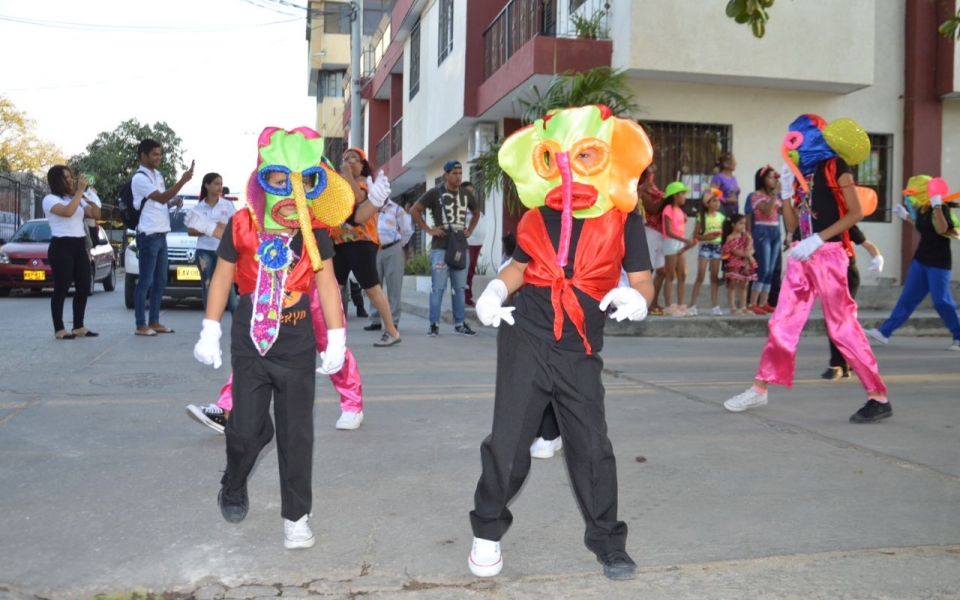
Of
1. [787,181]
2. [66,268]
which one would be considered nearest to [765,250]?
[787,181]

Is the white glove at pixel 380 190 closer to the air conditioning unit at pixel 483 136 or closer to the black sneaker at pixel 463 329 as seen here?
the black sneaker at pixel 463 329

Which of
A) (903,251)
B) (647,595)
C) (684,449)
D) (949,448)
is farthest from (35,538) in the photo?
(903,251)

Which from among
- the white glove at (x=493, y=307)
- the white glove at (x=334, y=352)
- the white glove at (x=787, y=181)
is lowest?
the white glove at (x=334, y=352)

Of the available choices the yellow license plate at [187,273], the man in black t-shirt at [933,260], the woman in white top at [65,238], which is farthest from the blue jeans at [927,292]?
the yellow license plate at [187,273]

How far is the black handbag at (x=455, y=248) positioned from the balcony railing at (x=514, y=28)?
17.0ft

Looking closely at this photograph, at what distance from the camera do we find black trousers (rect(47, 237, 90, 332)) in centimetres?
953

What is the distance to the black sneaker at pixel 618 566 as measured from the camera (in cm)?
312

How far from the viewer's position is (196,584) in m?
3.07

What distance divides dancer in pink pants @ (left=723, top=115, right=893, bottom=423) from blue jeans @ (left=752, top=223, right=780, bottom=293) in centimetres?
606

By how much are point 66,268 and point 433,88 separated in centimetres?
1231

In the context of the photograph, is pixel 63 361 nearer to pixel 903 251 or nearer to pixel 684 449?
pixel 684 449

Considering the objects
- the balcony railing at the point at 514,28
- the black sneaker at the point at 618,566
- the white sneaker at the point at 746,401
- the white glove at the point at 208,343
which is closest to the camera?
the black sneaker at the point at 618,566

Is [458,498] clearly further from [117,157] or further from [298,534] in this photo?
[117,157]

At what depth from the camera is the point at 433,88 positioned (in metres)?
20.6
